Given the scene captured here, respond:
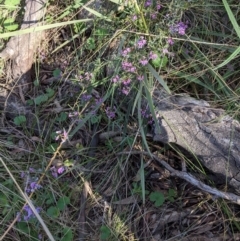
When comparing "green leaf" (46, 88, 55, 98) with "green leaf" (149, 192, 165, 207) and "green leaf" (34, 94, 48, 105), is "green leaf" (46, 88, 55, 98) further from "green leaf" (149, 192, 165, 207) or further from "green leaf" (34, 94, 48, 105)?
"green leaf" (149, 192, 165, 207)

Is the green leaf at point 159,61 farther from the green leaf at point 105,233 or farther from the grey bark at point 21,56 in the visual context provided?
the green leaf at point 105,233

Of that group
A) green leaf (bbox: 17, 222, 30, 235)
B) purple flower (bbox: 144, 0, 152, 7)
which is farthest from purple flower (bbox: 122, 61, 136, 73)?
green leaf (bbox: 17, 222, 30, 235)

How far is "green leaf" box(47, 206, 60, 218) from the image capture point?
7.11 feet

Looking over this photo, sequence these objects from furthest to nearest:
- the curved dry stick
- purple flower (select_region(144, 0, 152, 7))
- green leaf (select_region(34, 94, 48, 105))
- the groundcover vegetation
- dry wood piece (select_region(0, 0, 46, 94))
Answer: dry wood piece (select_region(0, 0, 46, 94)) → green leaf (select_region(34, 94, 48, 105)) → purple flower (select_region(144, 0, 152, 7)) → the groundcover vegetation → the curved dry stick

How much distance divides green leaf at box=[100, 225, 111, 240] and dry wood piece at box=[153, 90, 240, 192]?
1.55 feet

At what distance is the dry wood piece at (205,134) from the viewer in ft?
6.81

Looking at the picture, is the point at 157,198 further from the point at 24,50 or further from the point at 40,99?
the point at 24,50

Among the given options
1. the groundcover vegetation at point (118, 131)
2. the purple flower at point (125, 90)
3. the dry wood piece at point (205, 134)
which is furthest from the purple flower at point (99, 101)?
the dry wood piece at point (205, 134)

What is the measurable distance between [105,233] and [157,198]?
0.29 meters

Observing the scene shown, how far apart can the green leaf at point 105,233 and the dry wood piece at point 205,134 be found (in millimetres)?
472

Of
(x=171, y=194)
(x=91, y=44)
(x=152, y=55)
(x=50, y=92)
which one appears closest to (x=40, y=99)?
(x=50, y=92)

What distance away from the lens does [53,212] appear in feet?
7.13

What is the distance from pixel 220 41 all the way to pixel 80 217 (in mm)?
1158

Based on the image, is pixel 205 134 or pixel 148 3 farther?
pixel 148 3
